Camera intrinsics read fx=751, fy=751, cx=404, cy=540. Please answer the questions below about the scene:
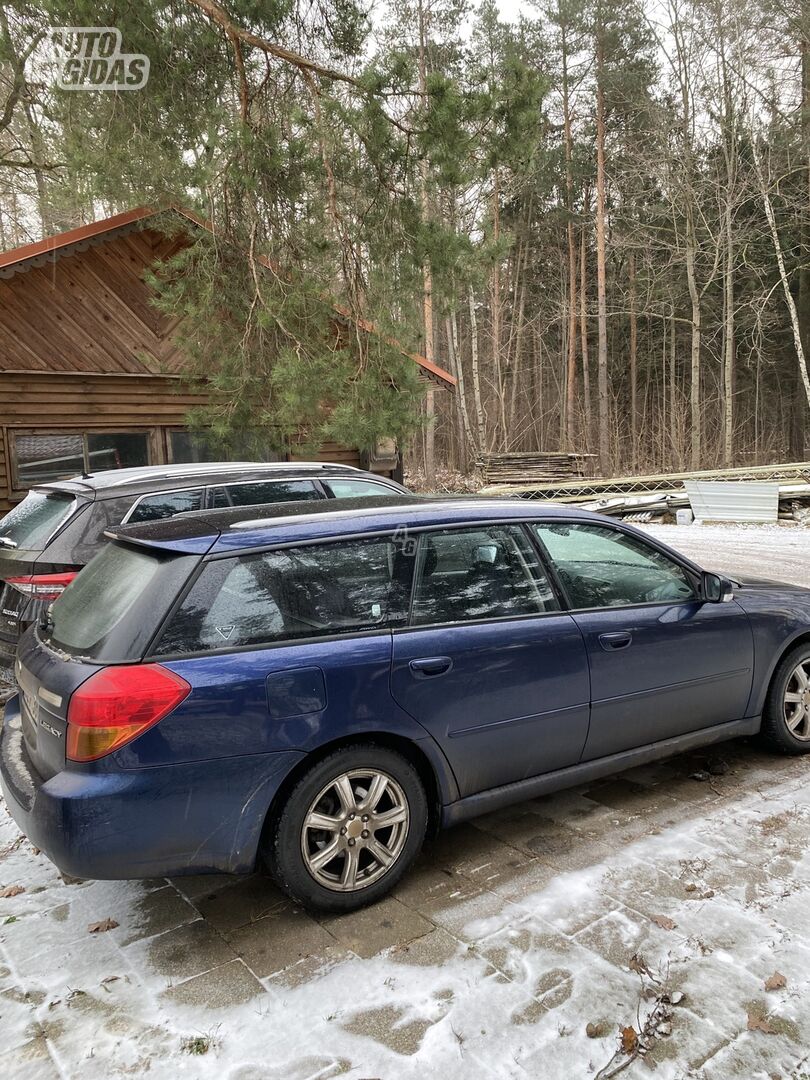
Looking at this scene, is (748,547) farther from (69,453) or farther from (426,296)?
(69,453)

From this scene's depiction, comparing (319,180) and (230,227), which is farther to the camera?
(230,227)

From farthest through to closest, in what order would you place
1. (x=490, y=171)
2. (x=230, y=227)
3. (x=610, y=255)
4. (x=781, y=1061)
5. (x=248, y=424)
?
(x=610, y=255) → (x=248, y=424) → (x=230, y=227) → (x=490, y=171) → (x=781, y=1061)

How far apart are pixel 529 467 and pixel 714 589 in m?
20.8

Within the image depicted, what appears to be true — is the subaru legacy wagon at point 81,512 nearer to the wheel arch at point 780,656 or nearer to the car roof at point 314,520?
the car roof at point 314,520

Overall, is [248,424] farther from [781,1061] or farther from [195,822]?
[781,1061]

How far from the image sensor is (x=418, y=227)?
381 inches

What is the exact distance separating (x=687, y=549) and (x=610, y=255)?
81.2ft

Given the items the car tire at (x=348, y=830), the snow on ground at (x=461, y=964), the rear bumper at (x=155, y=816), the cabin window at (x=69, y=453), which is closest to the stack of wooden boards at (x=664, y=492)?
the cabin window at (x=69, y=453)

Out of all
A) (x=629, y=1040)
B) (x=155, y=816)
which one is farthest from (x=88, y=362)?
(x=629, y=1040)

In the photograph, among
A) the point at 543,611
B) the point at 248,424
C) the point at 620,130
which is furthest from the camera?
→ the point at 620,130

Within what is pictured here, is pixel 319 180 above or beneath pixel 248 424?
above

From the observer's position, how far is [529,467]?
2456cm

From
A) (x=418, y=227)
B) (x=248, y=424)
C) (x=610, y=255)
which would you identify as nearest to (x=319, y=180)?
(x=418, y=227)

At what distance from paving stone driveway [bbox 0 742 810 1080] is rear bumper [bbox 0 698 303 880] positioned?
1.31 feet
